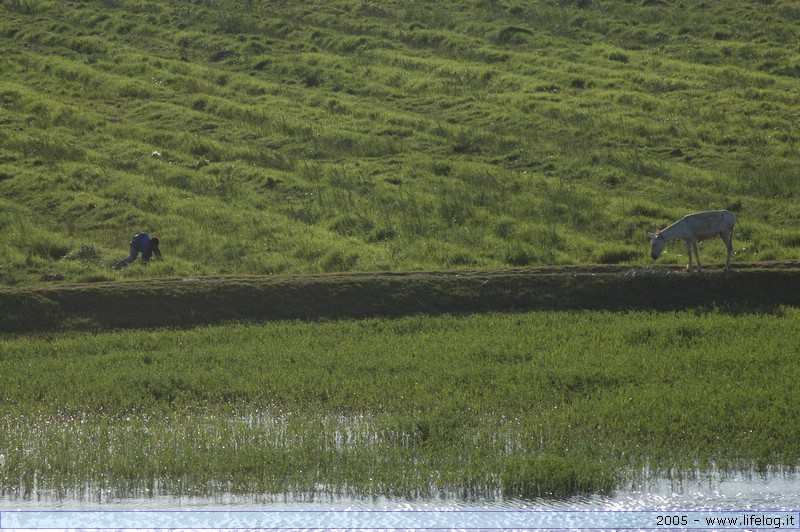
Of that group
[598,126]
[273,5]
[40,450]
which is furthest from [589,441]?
[273,5]

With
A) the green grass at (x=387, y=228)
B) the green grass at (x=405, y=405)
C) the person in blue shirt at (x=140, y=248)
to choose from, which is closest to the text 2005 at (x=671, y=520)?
the green grass at (x=405, y=405)

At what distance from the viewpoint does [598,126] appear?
26719 mm

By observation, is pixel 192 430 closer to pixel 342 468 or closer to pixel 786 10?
pixel 342 468

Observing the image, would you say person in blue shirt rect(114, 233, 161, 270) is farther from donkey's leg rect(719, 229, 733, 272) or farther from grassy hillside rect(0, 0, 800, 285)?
donkey's leg rect(719, 229, 733, 272)

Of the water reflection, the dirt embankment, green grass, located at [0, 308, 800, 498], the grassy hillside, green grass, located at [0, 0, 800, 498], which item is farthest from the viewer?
the grassy hillside

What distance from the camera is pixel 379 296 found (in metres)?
15.6

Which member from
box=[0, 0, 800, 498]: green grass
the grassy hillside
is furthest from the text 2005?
the grassy hillside

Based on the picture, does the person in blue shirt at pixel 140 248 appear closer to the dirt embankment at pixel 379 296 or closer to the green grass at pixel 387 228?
the green grass at pixel 387 228

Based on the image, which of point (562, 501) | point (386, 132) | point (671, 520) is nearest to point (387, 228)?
point (386, 132)

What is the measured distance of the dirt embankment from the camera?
15.2m

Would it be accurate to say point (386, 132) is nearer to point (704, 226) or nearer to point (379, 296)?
point (379, 296)

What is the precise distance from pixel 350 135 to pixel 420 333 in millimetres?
13477

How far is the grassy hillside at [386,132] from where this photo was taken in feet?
64.6

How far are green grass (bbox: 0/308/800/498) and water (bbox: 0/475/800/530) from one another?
0.17 m
